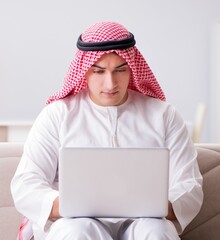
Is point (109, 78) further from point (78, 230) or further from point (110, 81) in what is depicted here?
point (78, 230)

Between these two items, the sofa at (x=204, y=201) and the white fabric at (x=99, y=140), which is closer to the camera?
the white fabric at (x=99, y=140)

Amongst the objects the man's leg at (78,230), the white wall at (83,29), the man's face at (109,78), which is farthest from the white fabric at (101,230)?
the white wall at (83,29)

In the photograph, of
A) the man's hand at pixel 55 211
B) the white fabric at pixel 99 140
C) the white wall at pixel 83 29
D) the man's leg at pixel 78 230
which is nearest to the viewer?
the man's leg at pixel 78 230

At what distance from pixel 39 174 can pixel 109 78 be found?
44 centimetres

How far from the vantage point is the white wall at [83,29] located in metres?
7.86

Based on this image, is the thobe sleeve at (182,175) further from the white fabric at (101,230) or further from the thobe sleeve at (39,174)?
the thobe sleeve at (39,174)

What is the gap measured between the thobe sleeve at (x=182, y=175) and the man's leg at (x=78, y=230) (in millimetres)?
353

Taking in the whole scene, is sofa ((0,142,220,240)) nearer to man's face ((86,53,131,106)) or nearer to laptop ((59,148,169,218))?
man's face ((86,53,131,106))

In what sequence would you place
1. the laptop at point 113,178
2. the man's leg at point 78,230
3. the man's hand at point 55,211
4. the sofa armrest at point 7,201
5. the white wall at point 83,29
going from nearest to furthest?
the laptop at point 113,178 < the man's leg at point 78,230 < the man's hand at point 55,211 < the sofa armrest at point 7,201 < the white wall at point 83,29

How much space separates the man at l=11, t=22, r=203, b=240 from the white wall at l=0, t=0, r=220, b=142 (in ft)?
17.0

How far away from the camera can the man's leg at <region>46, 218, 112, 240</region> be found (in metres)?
2.19

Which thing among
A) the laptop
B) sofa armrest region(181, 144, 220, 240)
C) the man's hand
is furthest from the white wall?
the laptop

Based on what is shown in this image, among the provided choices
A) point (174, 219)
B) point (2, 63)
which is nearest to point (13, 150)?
point (174, 219)

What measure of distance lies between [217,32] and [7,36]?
2.42 m
